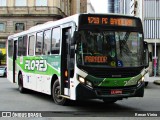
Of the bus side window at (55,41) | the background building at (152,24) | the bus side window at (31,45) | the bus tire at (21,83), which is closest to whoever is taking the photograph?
the bus side window at (55,41)

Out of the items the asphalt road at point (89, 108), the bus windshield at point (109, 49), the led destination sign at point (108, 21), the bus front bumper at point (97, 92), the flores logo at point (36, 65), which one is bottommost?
Result: the asphalt road at point (89, 108)

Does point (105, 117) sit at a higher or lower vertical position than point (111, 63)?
lower

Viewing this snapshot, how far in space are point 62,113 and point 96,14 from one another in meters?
3.26

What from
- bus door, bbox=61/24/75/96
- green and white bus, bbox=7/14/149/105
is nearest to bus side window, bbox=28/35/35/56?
green and white bus, bbox=7/14/149/105

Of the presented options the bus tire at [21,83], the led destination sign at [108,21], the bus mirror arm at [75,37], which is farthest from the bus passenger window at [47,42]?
the bus tire at [21,83]

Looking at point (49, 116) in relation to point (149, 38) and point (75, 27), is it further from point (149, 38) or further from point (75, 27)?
point (149, 38)

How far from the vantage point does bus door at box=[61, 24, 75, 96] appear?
43.1 feet

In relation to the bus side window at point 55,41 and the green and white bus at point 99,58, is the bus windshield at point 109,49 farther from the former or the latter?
the bus side window at point 55,41

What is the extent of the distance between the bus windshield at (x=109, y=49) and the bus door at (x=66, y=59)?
65 cm

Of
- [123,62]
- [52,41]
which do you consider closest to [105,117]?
[123,62]

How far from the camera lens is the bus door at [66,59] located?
13.1 meters

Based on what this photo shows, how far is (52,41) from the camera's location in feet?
49.2

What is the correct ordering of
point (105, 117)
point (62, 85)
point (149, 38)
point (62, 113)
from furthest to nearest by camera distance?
point (149, 38)
point (62, 85)
point (62, 113)
point (105, 117)

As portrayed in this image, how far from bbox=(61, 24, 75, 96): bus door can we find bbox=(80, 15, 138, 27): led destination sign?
578 millimetres
